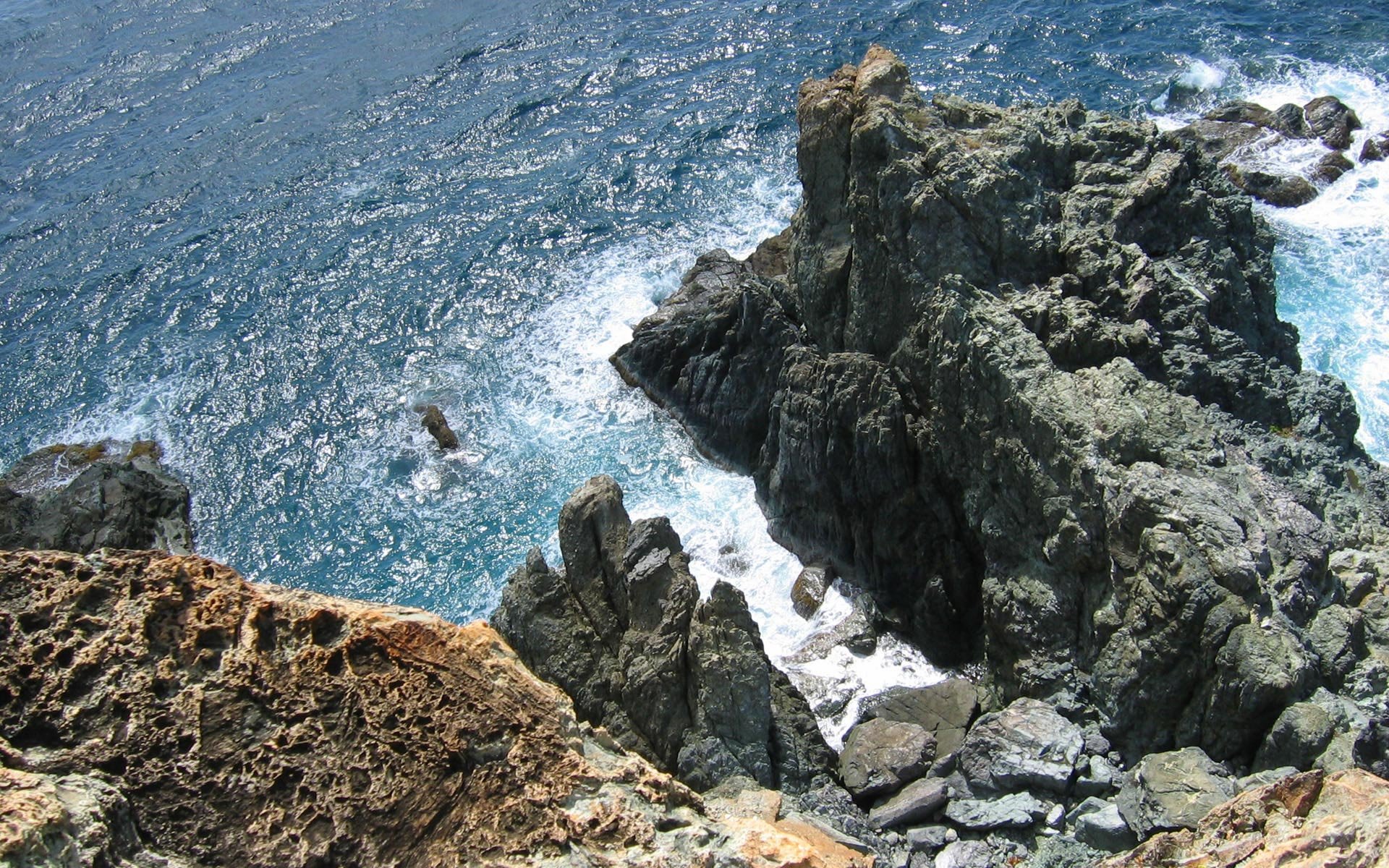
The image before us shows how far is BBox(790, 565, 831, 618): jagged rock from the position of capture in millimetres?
32844

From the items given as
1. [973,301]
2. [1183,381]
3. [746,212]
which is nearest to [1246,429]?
[1183,381]

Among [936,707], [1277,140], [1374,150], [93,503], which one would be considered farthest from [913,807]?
[1374,150]

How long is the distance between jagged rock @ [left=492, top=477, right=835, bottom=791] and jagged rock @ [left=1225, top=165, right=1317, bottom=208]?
1383 inches

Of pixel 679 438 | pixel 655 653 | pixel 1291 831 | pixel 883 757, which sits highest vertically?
pixel 1291 831

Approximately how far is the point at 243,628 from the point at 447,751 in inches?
111

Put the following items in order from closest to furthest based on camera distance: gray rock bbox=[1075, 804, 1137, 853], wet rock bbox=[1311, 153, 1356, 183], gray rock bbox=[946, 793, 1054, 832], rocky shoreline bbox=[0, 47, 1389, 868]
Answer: rocky shoreline bbox=[0, 47, 1389, 868]
gray rock bbox=[1075, 804, 1137, 853]
gray rock bbox=[946, 793, 1054, 832]
wet rock bbox=[1311, 153, 1356, 183]

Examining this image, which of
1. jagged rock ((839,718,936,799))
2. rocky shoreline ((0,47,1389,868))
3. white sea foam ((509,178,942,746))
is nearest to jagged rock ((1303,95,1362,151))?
rocky shoreline ((0,47,1389,868))

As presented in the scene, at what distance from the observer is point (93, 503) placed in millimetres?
38312

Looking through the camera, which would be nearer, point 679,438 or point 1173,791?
point 1173,791

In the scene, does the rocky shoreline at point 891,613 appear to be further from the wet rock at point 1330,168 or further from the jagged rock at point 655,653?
the wet rock at point 1330,168

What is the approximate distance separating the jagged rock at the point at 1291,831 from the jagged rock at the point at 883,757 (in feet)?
28.4

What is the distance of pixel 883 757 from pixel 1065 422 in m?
9.16

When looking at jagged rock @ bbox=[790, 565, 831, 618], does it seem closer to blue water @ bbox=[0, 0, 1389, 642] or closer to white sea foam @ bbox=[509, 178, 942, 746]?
white sea foam @ bbox=[509, 178, 942, 746]

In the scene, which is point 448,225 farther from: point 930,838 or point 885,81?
point 930,838
